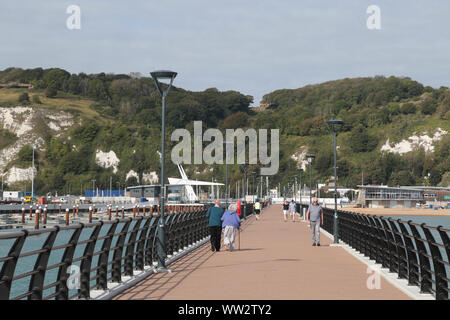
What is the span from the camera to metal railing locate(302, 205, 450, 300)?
1145cm

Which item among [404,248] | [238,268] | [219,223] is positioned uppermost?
[219,223]

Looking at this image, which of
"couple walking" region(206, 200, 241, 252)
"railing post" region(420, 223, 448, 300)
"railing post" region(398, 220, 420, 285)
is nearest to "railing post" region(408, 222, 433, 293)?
"railing post" region(420, 223, 448, 300)

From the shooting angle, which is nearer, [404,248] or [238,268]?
[404,248]

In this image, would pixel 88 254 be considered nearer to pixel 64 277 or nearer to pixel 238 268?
pixel 64 277

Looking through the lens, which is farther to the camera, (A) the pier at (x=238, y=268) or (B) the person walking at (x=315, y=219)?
(B) the person walking at (x=315, y=219)

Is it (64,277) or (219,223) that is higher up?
(219,223)

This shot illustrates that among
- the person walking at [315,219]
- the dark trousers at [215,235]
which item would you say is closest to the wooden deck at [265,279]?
the dark trousers at [215,235]

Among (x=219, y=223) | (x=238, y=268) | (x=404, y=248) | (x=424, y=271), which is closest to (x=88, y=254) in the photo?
(x=424, y=271)

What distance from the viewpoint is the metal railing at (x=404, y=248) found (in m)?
11.5

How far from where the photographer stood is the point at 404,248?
14531 millimetres

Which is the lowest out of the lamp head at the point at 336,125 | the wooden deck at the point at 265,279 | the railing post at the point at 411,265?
the wooden deck at the point at 265,279

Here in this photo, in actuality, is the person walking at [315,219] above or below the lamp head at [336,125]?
below

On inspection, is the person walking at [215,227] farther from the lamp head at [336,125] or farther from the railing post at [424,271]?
the railing post at [424,271]
